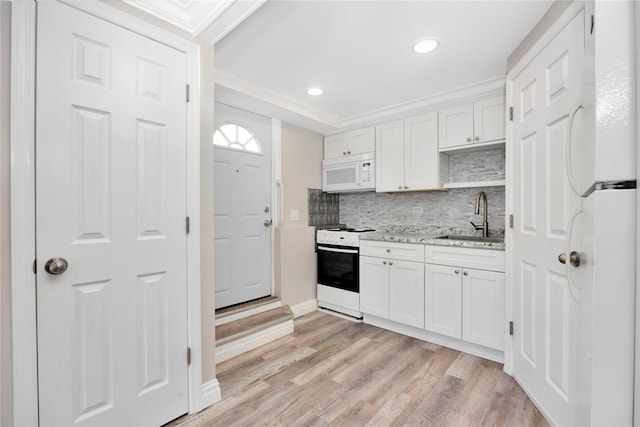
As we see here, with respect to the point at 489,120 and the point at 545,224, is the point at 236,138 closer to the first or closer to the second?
the point at 489,120

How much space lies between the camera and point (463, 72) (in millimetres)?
2268

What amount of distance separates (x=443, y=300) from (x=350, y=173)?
1.70 metres

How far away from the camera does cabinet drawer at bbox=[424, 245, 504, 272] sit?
7.15 feet

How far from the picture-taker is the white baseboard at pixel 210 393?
1680 millimetres

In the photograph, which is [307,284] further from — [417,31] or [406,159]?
[417,31]

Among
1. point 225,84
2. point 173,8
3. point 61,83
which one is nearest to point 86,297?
point 61,83

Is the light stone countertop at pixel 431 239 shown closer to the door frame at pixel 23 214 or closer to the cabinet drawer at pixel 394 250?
the cabinet drawer at pixel 394 250


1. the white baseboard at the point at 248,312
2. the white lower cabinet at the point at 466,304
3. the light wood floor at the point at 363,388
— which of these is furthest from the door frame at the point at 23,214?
the white lower cabinet at the point at 466,304

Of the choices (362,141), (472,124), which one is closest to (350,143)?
(362,141)

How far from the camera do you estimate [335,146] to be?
358cm

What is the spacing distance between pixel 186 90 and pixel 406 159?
2137mm

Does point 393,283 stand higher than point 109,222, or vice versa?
point 109,222

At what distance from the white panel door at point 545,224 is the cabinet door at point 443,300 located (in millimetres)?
466

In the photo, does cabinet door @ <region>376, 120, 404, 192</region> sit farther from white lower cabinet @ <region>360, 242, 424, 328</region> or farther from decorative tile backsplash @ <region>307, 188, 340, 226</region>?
decorative tile backsplash @ <region>307, 188, 340, 226</region>
